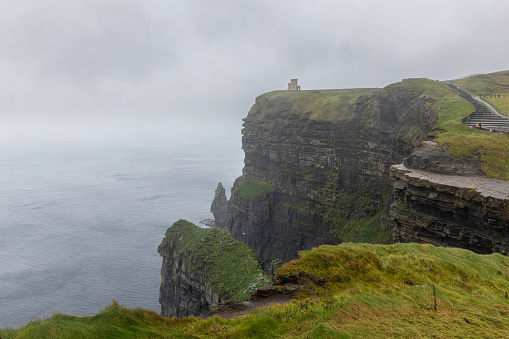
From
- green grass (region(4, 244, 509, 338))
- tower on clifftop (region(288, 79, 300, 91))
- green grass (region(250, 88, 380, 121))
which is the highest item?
tower on clifftop (region(288, 79, 300, 91))

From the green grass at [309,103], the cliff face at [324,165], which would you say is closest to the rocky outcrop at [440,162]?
the cliff face at [324,165]

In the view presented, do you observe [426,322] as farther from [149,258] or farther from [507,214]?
[149,258]

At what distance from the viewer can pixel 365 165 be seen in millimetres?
58625

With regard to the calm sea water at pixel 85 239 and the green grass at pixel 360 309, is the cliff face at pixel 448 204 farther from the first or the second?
the calm sea water at pixel 85 239

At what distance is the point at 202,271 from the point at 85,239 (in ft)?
209

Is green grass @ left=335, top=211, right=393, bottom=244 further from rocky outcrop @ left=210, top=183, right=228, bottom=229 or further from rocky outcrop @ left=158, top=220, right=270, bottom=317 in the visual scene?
rocky outcrop @ left=210, top=183, right=228, bottom=229

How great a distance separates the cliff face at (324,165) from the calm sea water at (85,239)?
26.2 metres

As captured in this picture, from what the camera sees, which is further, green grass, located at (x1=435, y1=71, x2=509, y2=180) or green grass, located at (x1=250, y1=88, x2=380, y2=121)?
green grass, located at (x1=250, y1=88, x2=380, y2=121)

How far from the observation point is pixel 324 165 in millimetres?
64875

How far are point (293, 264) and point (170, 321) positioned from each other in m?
7.45

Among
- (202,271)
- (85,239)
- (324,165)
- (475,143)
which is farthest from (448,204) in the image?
(85,239)

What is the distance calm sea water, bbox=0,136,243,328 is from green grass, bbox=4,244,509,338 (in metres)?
5.75

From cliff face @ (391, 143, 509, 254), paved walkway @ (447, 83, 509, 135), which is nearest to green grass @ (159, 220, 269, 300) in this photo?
cliff face @ (391, 143, 509, 254)

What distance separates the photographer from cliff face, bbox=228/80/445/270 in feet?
179
